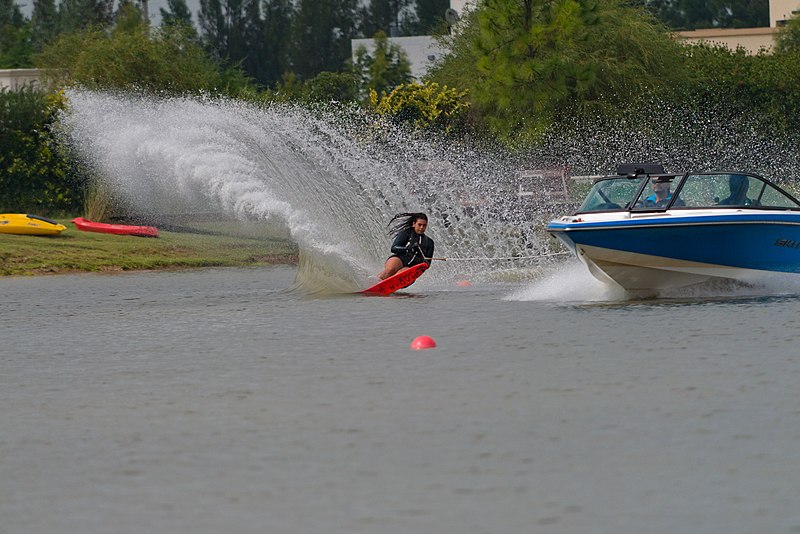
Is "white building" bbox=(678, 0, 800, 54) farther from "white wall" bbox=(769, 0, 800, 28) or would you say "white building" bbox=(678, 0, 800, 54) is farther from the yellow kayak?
the yellow kayak

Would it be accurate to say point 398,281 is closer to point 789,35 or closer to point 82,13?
point 789,35

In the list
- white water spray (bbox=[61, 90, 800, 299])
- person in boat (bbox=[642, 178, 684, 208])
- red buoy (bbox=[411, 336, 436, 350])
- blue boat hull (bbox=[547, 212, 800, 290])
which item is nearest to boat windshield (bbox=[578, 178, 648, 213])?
person in boat (bbox=[642, 178, 684, 208])

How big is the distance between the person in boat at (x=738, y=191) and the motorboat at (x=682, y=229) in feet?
0.04

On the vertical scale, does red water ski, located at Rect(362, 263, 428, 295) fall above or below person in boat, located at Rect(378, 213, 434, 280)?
below

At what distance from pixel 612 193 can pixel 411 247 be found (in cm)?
386

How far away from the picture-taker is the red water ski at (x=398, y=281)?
75.9 ft

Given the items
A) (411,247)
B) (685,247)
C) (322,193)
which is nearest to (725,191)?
(685,247)

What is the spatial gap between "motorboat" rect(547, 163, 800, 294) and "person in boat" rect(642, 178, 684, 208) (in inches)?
0.5

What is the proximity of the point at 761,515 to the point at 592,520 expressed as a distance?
0.96 m

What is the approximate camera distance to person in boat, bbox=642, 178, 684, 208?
20.3m

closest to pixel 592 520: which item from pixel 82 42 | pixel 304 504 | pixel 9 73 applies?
pixel 304 504

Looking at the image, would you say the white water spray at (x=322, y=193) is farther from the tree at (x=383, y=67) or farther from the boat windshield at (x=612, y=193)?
the tree at (x=383, y=67)

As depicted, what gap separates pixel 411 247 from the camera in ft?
76.9

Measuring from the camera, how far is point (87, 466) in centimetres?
1055
